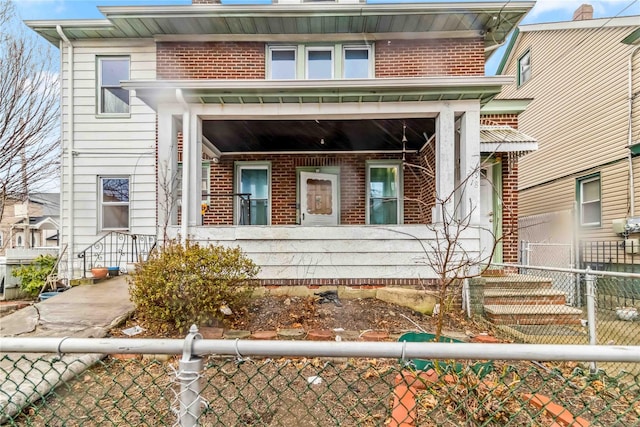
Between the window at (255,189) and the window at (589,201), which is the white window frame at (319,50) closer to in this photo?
the window at (255,189)

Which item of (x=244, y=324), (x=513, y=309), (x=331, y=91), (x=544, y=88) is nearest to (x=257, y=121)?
(x=331, y=91)

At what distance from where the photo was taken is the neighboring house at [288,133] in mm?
5668

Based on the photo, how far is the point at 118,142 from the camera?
340 inches

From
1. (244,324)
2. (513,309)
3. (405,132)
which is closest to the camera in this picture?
(244,324)

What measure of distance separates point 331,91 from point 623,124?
775 centimetres

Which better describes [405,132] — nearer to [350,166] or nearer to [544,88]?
[350,166]

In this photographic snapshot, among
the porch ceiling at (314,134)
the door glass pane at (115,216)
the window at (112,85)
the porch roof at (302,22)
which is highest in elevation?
the porch roof at (302,22)

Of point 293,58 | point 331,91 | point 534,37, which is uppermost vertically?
point 534,37

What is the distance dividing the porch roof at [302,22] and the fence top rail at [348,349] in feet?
26.0

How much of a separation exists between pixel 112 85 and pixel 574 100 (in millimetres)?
12265

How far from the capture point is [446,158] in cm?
553

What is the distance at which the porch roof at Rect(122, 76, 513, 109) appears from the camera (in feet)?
17.7

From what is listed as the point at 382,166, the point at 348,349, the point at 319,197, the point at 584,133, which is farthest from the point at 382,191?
the point at 348,349

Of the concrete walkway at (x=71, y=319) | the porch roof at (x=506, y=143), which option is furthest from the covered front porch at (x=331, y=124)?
the concrete walkway at (x=71, y=319)
